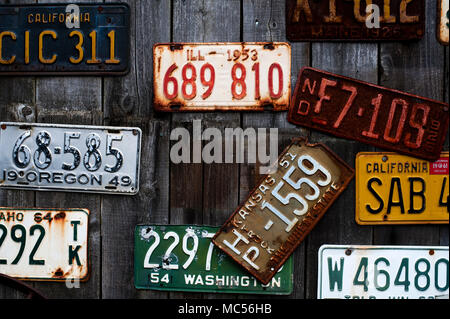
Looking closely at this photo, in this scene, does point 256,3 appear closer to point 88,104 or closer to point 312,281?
point 88,104

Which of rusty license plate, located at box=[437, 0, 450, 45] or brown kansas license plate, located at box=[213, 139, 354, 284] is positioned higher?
rusty license plate, located at box=[437, 0, 450, 45]

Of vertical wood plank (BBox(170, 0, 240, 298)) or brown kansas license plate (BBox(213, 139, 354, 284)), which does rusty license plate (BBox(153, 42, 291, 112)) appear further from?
brown kansas license plate (BBox(213, 139, 354, 284))

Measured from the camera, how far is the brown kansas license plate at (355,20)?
1629 millimetres

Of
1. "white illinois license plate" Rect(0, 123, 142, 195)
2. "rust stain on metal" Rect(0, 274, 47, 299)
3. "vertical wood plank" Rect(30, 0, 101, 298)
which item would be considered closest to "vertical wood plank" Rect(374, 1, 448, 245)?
"white illinois license plate" Rect(0, 123, 142, 195)

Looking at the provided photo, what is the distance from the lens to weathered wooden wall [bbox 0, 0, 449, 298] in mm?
1663

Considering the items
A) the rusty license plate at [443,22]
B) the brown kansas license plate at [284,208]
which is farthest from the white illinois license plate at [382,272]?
the rusty license plate at [443,22]

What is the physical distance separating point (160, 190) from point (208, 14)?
70cm

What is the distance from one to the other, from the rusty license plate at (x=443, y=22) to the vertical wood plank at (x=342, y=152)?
24 centimetres

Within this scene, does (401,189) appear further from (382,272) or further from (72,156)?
(72,156)

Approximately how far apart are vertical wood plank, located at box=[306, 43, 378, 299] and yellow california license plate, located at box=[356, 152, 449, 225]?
0.04m

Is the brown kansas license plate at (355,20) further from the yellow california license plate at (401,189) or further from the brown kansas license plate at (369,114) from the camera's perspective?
the yellow california license plate at (401,189)

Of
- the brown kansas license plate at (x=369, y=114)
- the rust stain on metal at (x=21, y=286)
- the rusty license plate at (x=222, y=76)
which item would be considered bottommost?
the rust stain on metal at (x=21, y=286)

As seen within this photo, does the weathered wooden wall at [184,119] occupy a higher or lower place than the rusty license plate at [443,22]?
lower
